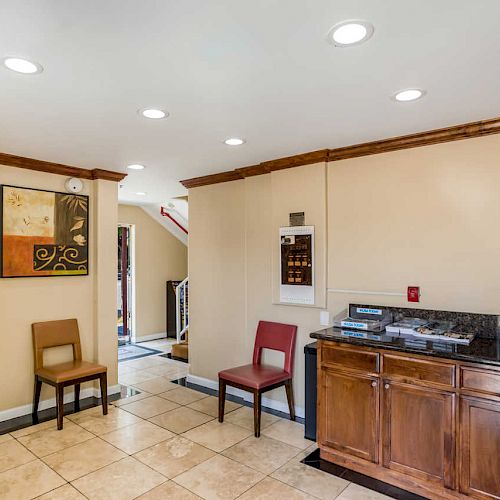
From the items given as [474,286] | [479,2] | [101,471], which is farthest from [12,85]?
[474,286]

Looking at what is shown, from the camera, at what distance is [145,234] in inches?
279

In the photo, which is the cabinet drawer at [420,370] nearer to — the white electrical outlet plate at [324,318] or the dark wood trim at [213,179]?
the white electrical outlet plate at [324,318]

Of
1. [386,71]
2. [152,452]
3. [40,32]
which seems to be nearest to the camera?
[40,32]

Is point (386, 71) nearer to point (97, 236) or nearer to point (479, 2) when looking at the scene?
point (479, 2)

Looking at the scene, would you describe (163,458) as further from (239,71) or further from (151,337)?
(151,337)

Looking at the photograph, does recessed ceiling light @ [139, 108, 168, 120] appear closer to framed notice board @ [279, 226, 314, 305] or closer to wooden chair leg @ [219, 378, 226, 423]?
framed notice board @ [279, 226, 314, 305]

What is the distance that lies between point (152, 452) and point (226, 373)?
0.86m

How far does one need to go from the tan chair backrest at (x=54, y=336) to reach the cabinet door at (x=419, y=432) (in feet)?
9.83

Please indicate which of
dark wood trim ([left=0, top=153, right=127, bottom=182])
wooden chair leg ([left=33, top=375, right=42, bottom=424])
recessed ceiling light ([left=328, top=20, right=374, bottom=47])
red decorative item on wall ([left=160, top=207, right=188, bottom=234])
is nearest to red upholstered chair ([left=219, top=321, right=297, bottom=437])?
wooden chair leg ([left=33, top=375, right=42, bottom=424])

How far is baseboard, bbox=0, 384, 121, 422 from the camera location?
11.8 feet

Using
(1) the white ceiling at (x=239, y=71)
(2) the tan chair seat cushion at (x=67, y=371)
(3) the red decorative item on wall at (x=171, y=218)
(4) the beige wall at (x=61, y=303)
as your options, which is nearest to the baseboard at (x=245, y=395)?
(4) the beige wall at (x=61, y=303)

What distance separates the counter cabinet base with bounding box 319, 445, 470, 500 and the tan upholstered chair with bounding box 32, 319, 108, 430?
212cm

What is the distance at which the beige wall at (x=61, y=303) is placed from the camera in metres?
3.62

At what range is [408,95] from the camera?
225 cm
